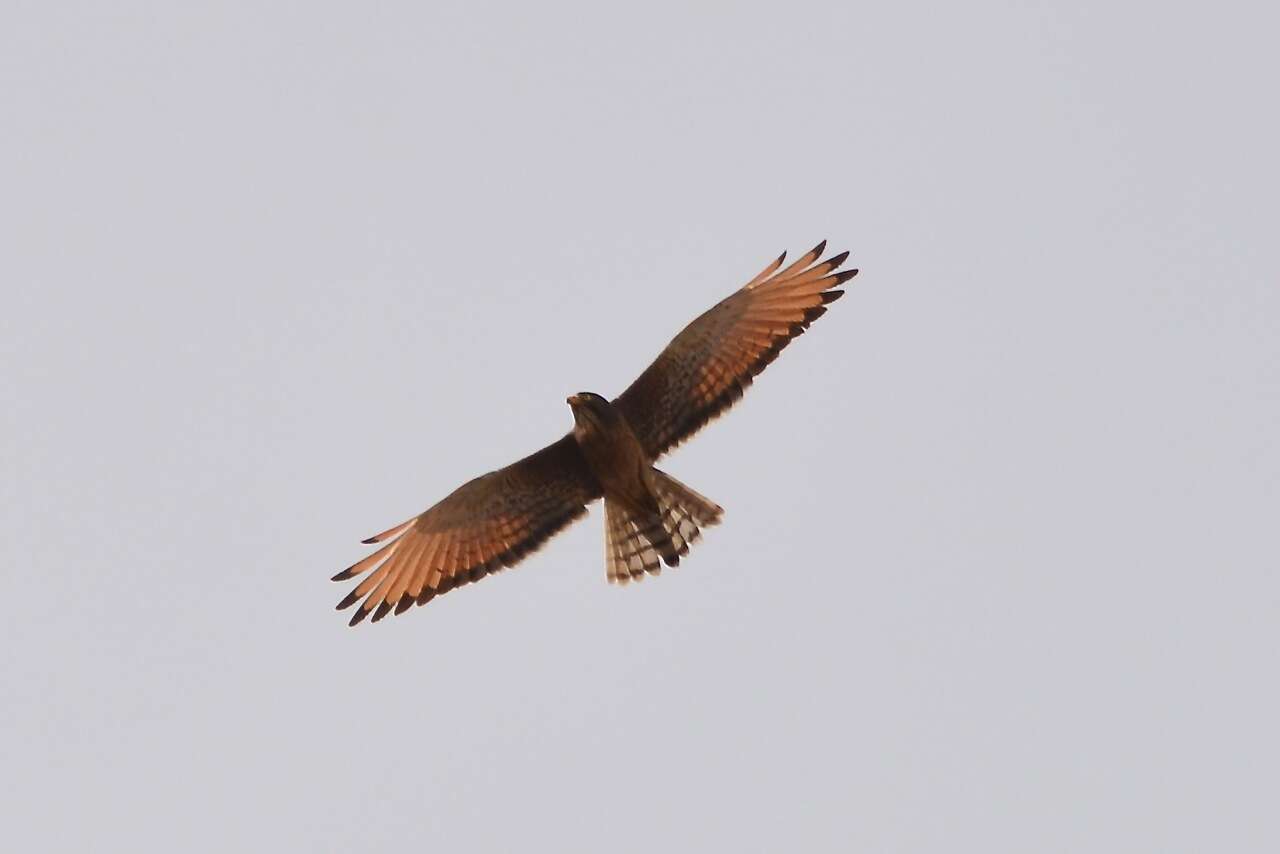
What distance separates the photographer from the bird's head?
16125mm

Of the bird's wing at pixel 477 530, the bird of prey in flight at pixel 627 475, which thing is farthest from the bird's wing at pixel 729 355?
the bird's wing at pixel 477 530

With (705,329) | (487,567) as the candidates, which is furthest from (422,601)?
(705,329)

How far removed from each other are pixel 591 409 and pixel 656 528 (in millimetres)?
1172

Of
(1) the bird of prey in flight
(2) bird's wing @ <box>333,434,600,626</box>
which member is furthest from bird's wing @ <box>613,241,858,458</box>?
(2) bird's wing @ <box>333,434,600,626</box>

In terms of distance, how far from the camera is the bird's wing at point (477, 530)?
16.6 meters

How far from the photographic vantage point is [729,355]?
54.1ft

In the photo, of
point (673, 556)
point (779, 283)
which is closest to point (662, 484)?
point (673, 556)

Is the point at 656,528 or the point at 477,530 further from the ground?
the point at 477,530

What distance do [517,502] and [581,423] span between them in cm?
91

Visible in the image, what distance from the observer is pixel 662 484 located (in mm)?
16594

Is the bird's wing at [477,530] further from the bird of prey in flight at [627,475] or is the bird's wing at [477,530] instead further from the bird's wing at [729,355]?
the bird's wing at [729,355]

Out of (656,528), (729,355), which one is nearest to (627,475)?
(656,528)

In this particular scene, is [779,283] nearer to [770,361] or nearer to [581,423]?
[770,361]

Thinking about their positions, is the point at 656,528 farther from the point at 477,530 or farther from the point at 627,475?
the point at 477,530
